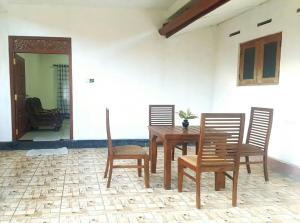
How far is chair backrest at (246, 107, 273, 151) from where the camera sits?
406 cm

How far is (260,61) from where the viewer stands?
5.10 meters

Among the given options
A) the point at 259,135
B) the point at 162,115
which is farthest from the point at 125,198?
the point at 259,135

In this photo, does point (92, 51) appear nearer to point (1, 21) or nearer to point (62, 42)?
point (62, 42)

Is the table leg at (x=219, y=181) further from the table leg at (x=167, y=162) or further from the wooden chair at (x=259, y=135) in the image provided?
the table leg at (x=167, y=162)

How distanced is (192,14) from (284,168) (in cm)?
270

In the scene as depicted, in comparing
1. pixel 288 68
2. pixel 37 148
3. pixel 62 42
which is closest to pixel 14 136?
pixel 37 148

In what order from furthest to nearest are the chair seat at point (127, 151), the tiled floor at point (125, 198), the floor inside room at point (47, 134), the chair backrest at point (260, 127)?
the floor inside room at point (47, 134) → the chair backrest at point (260, 127) → the chair seat at point (127, 151) → the tiled floor at point (125, 198)

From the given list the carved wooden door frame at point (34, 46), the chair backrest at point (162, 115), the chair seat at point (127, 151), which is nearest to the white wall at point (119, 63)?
the carved wooden door frame at point (34, 46)

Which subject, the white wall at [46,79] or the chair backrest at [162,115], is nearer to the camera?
the chair backrest at [162,115]

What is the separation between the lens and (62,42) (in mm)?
6047

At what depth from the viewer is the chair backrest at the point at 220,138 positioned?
119 inches

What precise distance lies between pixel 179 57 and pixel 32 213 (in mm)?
4642

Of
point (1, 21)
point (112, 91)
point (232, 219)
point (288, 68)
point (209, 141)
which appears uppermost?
point (1, 21)

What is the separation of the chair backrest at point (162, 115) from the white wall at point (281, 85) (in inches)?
61.9
